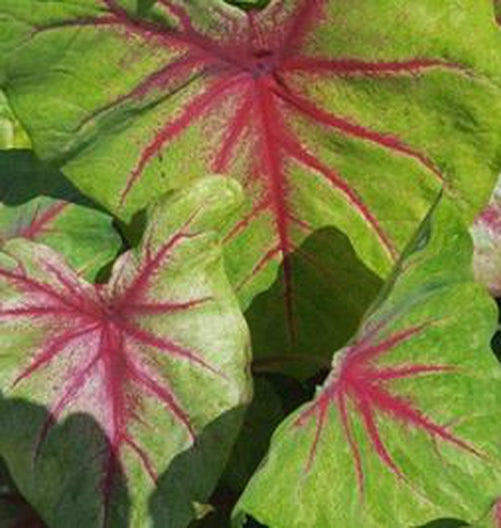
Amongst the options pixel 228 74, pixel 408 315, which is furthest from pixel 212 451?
pixel 228 74

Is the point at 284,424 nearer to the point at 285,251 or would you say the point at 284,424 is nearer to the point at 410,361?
the point at 410,361

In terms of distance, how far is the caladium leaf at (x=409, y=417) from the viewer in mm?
1109

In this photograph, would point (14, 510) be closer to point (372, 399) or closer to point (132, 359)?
point (132, 359)

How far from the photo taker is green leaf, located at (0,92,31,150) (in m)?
1.65

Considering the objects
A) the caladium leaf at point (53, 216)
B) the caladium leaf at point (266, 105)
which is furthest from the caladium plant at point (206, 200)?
the caladium leaf at point (53, 216)

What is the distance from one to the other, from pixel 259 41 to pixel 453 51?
0.21 meters

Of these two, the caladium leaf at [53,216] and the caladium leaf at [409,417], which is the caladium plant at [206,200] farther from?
the caladium leaf at [53,216]

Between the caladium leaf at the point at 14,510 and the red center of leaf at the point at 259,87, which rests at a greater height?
the red center of leaf at the point at 259,87

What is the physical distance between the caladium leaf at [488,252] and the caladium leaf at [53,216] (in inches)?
17.9

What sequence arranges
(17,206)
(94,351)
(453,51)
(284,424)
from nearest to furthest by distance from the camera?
1. (284,424)
2. (453,51)
3. (94,351)
4. (17,206)

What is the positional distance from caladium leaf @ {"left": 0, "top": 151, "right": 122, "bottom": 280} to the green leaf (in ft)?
0.13

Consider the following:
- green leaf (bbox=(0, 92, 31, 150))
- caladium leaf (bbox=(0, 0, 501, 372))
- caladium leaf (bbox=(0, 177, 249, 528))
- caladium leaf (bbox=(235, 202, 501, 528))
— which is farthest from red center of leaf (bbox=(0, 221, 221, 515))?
green leaf (bbox=(0, 92, 31, 150))

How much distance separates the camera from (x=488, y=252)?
1.49 m

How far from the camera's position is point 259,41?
1.29m
